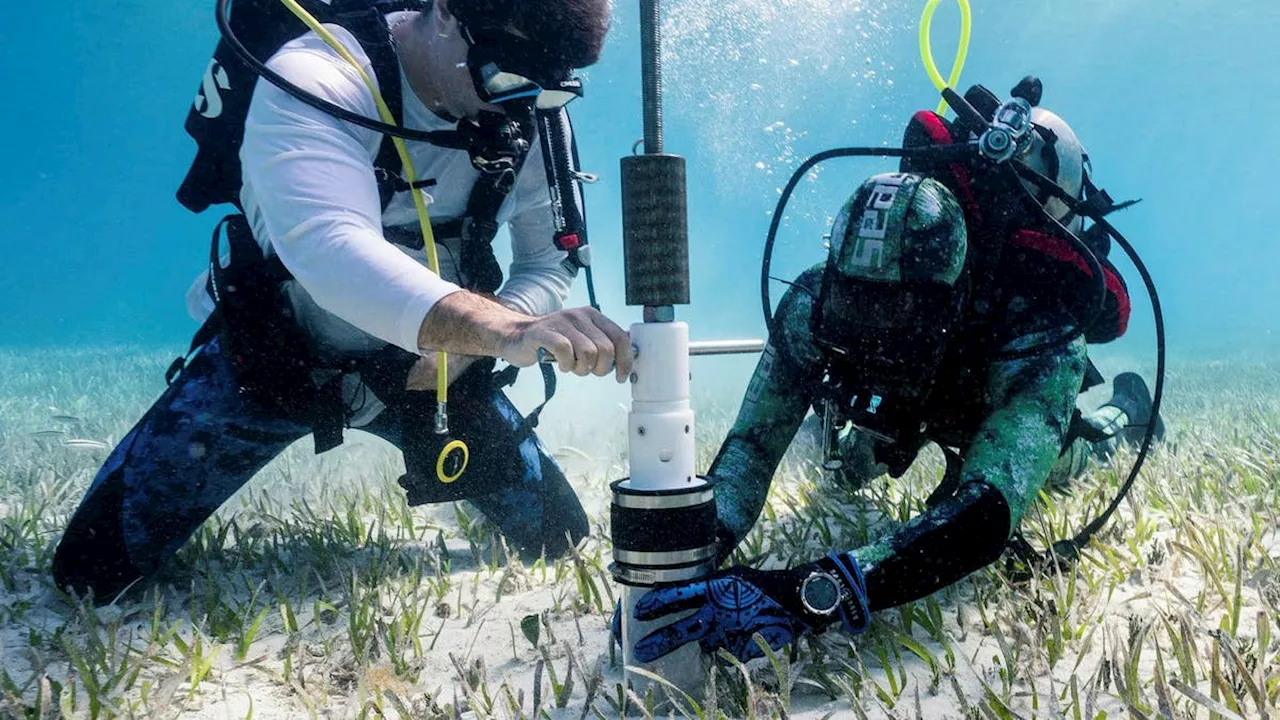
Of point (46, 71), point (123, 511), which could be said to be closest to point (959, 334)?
point (123, 511)

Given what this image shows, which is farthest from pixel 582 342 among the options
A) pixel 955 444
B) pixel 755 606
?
pixel 955 444

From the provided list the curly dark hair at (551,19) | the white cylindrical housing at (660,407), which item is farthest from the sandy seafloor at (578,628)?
the curly dark hair at (551,19)

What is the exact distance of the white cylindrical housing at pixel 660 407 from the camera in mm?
1759

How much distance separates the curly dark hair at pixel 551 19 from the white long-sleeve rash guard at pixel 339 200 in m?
0.47

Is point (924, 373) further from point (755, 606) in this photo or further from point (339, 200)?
point (339, 200)

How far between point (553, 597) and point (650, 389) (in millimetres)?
1304

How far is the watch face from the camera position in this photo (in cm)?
208

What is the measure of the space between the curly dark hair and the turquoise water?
1749cm

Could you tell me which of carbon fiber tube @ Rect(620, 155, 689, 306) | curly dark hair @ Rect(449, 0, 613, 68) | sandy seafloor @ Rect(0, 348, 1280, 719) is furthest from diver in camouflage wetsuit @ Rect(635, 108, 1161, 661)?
curly dark hair @ Rect(449, 0, 613, 68)

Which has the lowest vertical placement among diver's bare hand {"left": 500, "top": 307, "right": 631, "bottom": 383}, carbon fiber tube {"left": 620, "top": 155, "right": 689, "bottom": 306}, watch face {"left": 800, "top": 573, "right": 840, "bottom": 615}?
watch face {"left": 800, "top": 573, "right": 840, "bottom": 615}

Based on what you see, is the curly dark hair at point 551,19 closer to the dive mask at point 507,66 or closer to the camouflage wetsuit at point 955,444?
the dive mask at point 507,66

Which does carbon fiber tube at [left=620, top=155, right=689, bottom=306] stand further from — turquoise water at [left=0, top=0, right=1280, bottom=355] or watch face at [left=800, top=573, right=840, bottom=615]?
turquoise water at [left=0, top=0, right=1280, bottom=355]

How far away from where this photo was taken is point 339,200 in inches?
93.7

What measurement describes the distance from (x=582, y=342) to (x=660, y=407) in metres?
0.24
